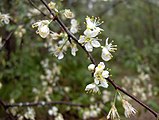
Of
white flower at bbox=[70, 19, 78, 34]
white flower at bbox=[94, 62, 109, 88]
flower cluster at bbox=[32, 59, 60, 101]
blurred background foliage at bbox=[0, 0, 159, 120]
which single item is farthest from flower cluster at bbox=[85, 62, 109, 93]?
flower cluster at bbox=[32, 59, 60, 101]

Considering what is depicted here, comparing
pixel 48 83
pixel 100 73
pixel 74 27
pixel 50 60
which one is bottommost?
pixel 48 83

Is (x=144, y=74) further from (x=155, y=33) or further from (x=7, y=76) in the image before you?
(x=155, y=33)

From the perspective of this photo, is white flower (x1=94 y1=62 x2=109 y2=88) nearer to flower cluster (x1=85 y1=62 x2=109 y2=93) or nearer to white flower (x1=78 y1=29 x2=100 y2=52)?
flower cluster (x1=85 y1=62 x2=109 y2=93)

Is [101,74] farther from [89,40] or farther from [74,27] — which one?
[74,27]

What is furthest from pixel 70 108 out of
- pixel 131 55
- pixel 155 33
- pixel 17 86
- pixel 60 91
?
pixel 155 33

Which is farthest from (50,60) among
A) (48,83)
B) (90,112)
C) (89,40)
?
(89,40)

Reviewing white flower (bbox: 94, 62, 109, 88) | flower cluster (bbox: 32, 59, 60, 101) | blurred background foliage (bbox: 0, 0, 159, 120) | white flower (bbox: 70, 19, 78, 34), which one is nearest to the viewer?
white flower (bbox: 94, 62, 109, 88)

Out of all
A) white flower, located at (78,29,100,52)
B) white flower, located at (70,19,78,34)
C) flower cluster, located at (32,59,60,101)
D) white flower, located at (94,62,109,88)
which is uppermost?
white flower, located at (78,29,100,52)

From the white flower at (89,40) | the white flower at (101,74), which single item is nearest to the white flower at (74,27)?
the white flower at (89,40)

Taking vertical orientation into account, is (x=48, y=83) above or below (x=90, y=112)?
below

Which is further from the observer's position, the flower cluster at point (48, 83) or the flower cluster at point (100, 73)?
the flower cluster at point (48, 83)

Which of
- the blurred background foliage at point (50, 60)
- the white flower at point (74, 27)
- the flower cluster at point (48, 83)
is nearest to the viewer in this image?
the white flower at point (74, 27)

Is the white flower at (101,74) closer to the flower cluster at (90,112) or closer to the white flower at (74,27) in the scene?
the white flower at (74,27)
